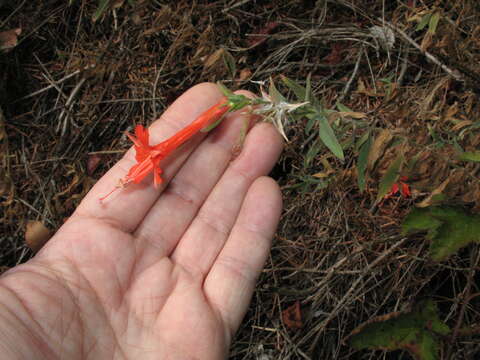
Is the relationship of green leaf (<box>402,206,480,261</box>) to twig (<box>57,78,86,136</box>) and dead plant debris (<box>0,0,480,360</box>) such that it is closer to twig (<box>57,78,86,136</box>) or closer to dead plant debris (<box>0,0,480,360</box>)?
dead plant debris (<box>0,0,480,360</box>)

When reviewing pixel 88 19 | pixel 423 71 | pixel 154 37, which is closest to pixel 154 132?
pixel 154 37

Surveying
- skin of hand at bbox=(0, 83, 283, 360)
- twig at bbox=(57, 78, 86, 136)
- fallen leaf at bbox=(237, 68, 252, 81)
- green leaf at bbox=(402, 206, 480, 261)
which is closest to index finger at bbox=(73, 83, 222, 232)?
skin of hand at bbox=(0, 83, 283, 360)

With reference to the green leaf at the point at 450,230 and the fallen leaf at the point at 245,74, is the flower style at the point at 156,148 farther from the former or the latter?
the green leaf at the point at 450,230

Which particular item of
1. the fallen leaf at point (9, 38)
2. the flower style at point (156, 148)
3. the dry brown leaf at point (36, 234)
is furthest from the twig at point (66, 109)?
the flower style at point (156, 148)

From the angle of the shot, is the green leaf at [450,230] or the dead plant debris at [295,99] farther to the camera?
the dead plant debris at [295,99]

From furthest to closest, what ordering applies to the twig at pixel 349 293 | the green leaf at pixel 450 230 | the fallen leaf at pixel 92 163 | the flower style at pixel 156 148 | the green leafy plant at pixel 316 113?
the fallen leaf at pixel 92 163, the twig at pixel 349 293, the flower style at pixel 156 148, the green leafy plant at pixel 316 113, the green leaf at pixel 450 230

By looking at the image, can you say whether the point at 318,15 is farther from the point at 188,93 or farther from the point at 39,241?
the point at 39,241

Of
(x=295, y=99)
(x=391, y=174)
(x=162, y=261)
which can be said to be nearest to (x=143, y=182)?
(x=162, y=261)
